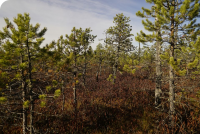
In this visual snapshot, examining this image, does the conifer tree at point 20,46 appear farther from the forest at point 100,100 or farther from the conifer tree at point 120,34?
the conifer tree at point 120,34

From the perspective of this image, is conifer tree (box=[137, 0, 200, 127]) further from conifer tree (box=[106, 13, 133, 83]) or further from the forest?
conifer tree (box=[106, 13, 133, 83])

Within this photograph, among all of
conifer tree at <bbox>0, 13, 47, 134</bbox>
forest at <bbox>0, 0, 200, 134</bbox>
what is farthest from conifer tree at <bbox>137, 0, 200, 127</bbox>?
conifer tree at <bbox>0, 13, 47, 134</bbox>

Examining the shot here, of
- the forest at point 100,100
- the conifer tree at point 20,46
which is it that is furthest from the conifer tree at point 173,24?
the conifer tree at point 20,46

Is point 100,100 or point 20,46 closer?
point 20,46

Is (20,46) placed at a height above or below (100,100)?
above

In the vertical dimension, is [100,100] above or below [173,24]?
below

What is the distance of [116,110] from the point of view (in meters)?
7.05

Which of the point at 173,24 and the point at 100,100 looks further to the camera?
the point at 100,100

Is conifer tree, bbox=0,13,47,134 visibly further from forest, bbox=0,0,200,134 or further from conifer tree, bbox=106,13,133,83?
conifer tree, bbox=106,13,133,83

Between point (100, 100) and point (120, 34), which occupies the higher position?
point (120, 34)

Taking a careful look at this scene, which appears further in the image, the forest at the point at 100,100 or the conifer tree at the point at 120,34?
the conifer tree at the point at 120,34

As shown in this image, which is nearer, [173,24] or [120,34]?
[173,24]

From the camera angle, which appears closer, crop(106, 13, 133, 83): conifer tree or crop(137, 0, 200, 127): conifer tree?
crop(137, 0, 200, 127): conifer tree

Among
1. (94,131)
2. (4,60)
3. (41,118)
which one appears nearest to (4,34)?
(4,60)
